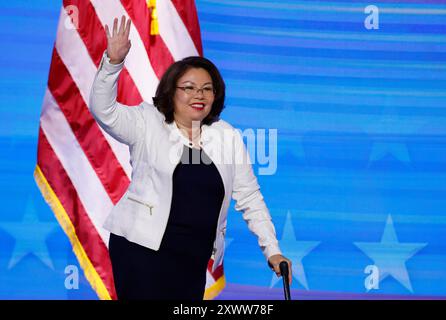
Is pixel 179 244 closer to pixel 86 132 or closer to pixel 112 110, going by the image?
pixel 112 110

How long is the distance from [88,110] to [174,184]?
1.18 meters

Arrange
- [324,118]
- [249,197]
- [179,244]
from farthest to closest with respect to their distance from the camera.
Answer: [324,118], [249,197], [179,244]

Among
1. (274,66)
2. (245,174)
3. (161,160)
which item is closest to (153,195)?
(161,160)

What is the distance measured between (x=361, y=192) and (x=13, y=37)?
5.46 ft

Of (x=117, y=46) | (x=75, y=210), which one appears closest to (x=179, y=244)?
(x=117, y=46)

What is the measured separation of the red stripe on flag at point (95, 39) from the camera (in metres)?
3.45

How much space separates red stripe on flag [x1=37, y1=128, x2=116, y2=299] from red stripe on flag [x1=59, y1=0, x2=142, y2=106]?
14.8 inches

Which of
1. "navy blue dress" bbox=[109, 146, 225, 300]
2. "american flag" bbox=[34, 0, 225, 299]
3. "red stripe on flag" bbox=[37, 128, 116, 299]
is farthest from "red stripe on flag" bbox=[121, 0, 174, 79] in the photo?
"navy blue dress" bbox=[109, 146, 225, 300]

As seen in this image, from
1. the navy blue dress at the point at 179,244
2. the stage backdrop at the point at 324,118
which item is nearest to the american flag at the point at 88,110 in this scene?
the stage backdrop at the point at 324,118

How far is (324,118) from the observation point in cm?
Result: 387

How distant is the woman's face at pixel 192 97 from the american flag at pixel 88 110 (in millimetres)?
894

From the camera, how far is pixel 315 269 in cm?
396

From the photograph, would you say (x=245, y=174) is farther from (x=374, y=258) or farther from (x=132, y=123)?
(x=374, y=258)

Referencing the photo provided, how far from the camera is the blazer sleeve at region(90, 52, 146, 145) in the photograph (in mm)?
2354
